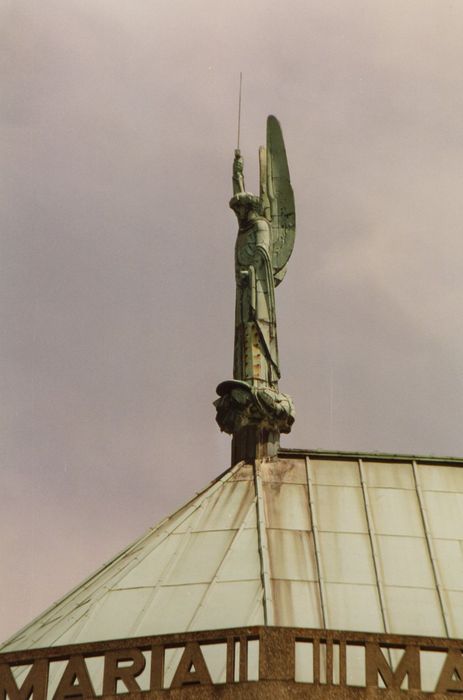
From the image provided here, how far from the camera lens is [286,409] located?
5212cm

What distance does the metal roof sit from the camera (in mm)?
45031

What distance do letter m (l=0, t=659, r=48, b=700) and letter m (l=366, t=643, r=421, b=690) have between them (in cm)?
620

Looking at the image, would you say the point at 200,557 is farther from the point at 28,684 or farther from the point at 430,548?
the point at 28,684

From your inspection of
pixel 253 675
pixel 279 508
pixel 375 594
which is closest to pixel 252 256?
pixel 279 508

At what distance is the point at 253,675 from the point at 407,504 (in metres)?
9.26

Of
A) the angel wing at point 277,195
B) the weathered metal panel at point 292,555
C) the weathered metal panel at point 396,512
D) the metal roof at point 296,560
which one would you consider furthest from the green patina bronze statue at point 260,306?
the weathered metal panel at point 292,555

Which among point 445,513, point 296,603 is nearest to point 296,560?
point 296,603

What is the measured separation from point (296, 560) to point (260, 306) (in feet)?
28.7

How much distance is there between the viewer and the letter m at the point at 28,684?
41.6 meters

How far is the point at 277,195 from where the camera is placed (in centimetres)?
5522

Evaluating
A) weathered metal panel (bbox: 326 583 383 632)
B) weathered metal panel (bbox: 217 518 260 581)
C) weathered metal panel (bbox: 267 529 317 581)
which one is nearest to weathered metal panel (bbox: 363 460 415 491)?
weathered metal panel (bbox: 267 529 317 581)

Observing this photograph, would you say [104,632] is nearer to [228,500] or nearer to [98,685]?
[98,685]

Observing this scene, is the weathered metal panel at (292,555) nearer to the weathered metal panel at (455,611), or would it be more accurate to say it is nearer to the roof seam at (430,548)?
the roof seam at (430,548)

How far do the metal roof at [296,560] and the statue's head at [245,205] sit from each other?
651 centimetres
